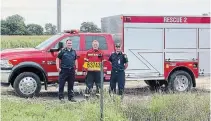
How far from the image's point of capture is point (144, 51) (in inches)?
535

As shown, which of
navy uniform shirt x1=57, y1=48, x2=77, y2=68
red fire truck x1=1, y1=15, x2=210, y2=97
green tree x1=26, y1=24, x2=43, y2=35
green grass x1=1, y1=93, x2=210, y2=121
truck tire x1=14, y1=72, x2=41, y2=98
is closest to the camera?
green grass x1=1, y1=93, x2=210, y2=121

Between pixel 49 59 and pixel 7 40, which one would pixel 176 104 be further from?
pixel 7 40

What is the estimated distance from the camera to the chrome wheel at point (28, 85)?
12445mm

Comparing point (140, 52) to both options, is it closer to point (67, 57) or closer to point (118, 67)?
point (118, 67)

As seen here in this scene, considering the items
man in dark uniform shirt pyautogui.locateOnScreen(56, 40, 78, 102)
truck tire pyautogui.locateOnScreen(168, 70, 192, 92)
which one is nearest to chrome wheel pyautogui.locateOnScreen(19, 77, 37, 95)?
man in dark uniform shirt pyautogui.locateOnScreen(56, 40, 78, 102)

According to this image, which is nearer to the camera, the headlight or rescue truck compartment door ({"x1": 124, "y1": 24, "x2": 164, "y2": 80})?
the headlight

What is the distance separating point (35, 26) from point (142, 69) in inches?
826

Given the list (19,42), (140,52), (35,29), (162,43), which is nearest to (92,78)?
(140,52)

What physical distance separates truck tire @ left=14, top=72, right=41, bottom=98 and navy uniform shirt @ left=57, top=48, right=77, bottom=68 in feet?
3.84

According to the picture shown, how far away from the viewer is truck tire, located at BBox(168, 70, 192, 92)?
552 inches

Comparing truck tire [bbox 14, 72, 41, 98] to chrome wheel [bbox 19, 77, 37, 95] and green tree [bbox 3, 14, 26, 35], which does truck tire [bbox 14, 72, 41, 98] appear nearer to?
chrome wheel [bbox 19, 77, 37, 95]

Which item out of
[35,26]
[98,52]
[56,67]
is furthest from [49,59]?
[35,26]

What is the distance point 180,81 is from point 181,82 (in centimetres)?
5

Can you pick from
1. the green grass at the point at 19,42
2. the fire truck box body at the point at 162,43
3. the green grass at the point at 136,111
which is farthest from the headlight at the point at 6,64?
the green grass at the point at 19,42
